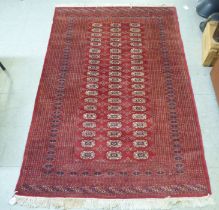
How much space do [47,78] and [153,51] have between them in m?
0.79

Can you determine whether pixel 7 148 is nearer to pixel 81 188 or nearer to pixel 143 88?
pixel 81 188

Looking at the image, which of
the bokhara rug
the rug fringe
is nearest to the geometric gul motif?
the bokhara rug

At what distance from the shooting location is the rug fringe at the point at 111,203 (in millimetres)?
1443

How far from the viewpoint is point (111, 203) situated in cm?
146

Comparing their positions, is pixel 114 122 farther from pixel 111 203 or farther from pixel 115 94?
pixel 111 203

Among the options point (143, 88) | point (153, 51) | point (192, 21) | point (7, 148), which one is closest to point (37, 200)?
point (7, 148)

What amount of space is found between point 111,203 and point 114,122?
485 millimetres

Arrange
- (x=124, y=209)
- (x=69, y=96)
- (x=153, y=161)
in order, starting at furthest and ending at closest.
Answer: (x=69, y=96) < (x=153, y=161) < (x=124, y=209)

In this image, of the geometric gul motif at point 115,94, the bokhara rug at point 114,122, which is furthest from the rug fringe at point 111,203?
the geometric gul motif at point 115,94

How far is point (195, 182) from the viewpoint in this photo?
151cm

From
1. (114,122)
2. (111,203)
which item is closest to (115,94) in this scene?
(114,122)

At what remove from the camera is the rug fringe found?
4.74 ft

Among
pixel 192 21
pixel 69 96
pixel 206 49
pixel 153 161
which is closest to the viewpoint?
pixel 153 161

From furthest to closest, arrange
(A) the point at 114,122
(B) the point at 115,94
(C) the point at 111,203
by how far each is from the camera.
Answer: (B) the point at 115,94
(A) the point at 114,122
(C) the point at 111,203
